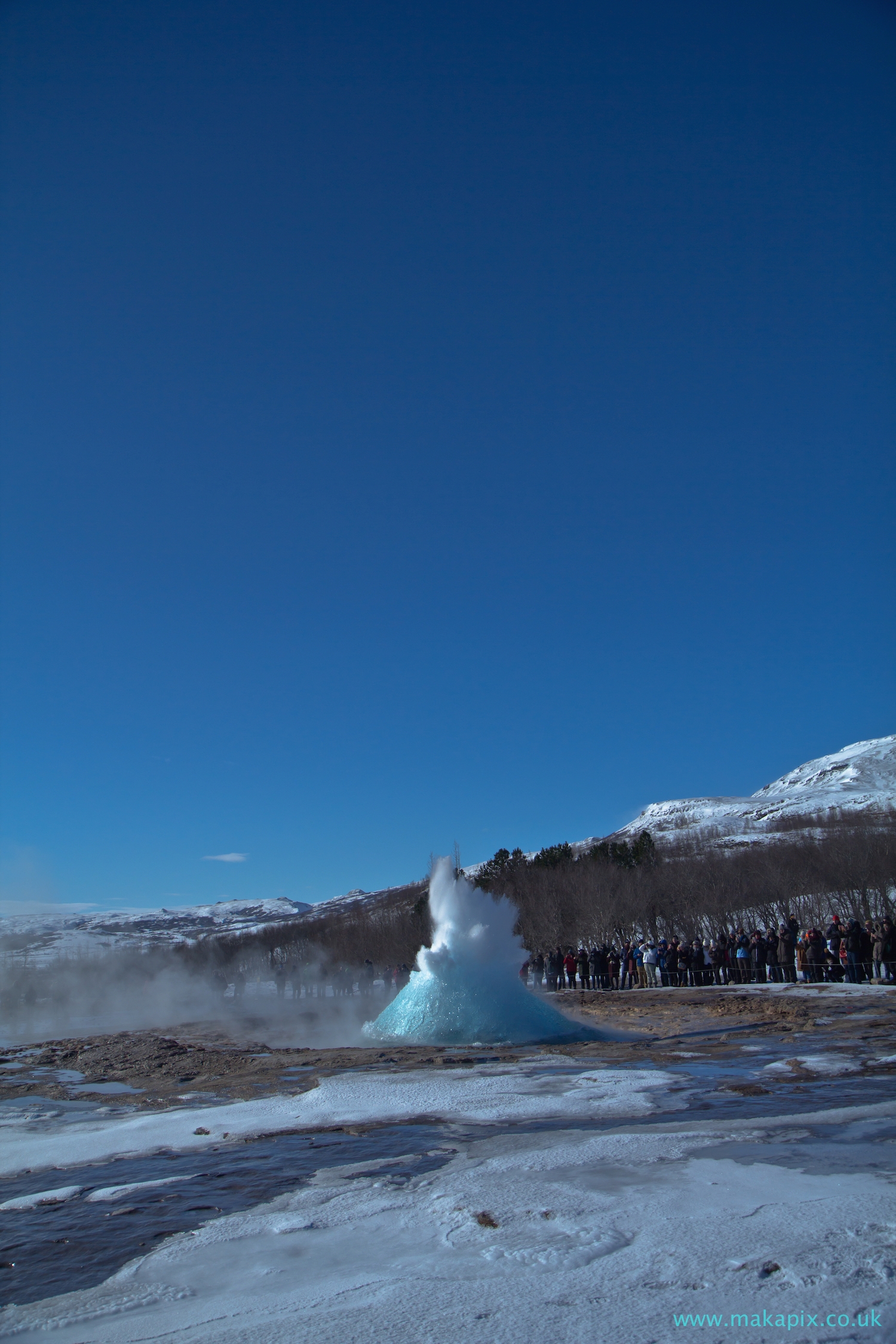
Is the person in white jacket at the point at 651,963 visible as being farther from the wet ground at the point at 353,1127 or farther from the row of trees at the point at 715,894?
the row of trees at the point at 715,894

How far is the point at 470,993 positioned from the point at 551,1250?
1523 cm

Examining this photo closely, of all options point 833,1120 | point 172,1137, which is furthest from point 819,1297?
point 172,1137

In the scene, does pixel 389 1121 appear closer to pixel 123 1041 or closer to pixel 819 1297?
pixel 819 1297

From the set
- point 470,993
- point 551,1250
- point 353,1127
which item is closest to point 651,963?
Result: point 470,993

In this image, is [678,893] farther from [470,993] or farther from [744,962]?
[470,993]

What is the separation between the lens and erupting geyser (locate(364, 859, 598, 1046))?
64.1 feet

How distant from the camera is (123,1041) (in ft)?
79.7

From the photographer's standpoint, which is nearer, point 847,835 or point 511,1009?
point 511,1009

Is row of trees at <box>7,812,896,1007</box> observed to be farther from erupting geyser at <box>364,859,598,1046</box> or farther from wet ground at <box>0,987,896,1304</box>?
wet ground at <box>0,987,896,1304</box>

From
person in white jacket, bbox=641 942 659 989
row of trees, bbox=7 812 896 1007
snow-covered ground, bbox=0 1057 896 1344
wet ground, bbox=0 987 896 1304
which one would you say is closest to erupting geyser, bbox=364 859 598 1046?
wet ground, bbox=0 987 896 1304

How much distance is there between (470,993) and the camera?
2017cm

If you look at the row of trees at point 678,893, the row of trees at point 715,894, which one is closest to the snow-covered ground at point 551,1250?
the row of trees at point 678,893

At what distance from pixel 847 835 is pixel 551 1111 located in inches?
2334

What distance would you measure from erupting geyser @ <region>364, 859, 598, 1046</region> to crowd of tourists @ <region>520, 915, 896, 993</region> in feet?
26.4
